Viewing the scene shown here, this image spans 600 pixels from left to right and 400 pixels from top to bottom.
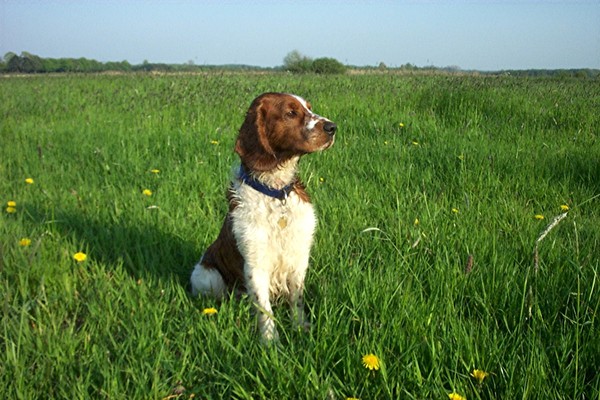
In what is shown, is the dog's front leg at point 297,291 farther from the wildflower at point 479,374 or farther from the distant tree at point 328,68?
the distant tree at point 328,68

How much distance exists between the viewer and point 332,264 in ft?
8.89

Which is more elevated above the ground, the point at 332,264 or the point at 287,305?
the point at 332,264

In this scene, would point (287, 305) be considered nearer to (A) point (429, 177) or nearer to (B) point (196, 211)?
(B) point (196, 211)

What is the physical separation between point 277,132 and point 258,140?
4.3 inches

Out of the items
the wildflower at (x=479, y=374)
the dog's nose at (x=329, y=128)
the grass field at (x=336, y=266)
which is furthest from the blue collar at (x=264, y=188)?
the wildflower at (x=479, y=374)

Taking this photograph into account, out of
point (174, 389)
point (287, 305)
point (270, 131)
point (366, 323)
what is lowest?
point (287, 305)

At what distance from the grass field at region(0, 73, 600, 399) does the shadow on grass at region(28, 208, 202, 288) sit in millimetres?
15

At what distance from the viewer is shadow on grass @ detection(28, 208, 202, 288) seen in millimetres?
2857

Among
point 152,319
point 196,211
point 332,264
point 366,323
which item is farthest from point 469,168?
point 152,319

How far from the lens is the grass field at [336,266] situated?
5.66ft

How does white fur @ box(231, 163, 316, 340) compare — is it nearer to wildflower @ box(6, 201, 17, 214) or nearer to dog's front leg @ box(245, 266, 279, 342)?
dog's front leg @ box(245, 266, 279, 342)

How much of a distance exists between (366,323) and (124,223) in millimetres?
2088

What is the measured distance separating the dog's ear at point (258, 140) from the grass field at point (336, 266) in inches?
26.7

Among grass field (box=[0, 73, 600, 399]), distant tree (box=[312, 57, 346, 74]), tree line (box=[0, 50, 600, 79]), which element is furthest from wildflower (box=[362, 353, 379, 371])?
distant tree (box=[312, 57, 346, 74])
